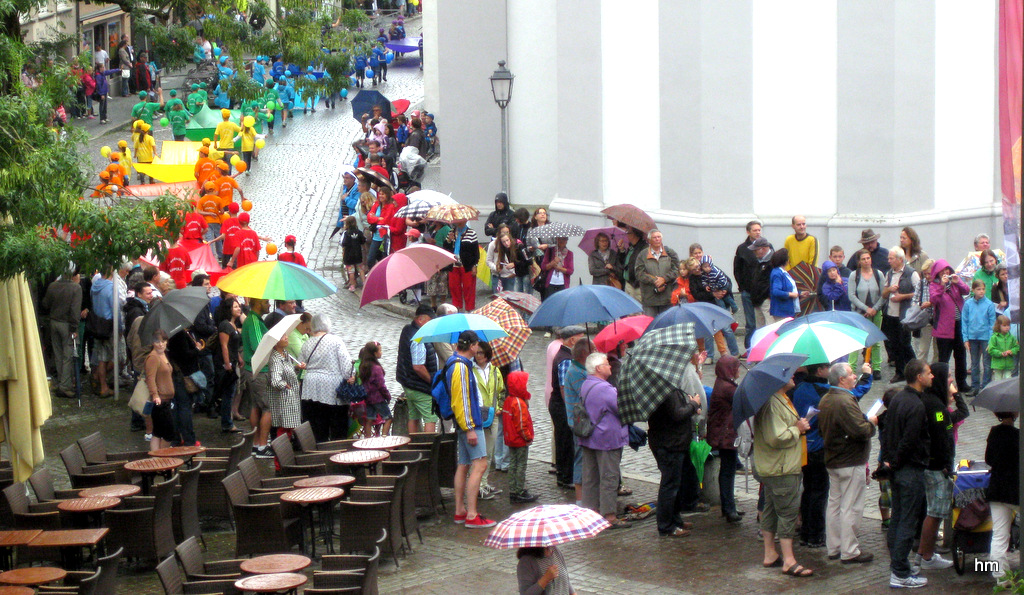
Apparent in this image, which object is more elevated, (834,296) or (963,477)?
(834,296)

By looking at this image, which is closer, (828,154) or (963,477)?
(963,477)

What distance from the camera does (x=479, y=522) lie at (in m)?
11.5

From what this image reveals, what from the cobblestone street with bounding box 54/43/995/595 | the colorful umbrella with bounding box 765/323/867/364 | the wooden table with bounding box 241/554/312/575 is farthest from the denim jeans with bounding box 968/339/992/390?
the wooden table with bounding box 241/554/312/575

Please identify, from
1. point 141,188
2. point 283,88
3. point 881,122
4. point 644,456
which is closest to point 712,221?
point 881,122

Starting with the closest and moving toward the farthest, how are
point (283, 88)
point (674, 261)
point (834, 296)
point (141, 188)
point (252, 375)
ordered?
point (252, 375) → point (834, 296) → point (674, 261) → point (141, 188) → point (283, 88)

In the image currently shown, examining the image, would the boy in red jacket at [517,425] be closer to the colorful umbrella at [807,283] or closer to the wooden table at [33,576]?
the wooden table at [33,576]

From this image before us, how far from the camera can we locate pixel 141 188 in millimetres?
22703

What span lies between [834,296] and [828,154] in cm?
522

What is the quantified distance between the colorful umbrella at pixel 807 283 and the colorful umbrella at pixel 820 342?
19.6 ft

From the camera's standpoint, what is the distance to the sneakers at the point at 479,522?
1151 cm

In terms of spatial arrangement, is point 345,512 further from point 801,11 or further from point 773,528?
point 801,11

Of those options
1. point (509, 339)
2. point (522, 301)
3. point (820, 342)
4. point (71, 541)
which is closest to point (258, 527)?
point (71, 541)

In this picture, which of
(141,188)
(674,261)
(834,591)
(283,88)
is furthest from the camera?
(283,88)

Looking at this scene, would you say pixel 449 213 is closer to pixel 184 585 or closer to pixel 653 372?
pixel 653 372
